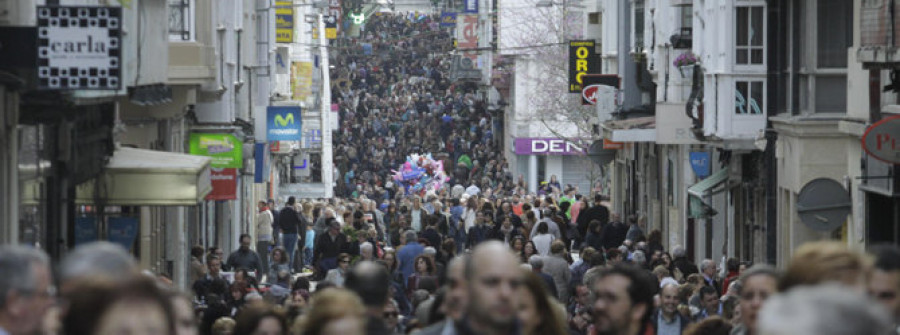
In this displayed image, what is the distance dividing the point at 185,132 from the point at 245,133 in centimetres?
666

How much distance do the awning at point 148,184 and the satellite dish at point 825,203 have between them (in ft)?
20.5

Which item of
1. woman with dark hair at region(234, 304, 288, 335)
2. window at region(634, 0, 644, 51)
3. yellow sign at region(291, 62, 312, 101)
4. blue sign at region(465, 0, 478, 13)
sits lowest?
woman with dark hair at region(234, 304, 288, 335)

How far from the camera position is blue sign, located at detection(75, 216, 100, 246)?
1845 centimetres

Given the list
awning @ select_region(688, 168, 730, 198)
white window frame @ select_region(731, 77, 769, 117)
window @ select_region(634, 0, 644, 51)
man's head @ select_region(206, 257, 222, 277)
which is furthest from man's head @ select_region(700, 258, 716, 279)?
window @ select_region(634, 0, 644, 51)

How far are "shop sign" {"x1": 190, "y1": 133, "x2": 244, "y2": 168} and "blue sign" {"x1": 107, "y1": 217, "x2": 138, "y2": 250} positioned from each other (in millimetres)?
9495

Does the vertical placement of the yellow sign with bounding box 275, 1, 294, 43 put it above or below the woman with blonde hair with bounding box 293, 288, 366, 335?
above

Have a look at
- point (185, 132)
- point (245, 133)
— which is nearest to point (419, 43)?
point (245, 133)

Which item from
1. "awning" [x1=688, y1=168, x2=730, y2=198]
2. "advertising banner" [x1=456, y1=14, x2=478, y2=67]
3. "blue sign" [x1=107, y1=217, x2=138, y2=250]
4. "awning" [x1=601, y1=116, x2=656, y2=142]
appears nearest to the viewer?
"blue sign" [x1=107, y1=217, x2=138, y2=250]

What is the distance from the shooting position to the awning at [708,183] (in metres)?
32.3

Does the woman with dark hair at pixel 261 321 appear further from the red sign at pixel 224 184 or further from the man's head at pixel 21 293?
the red sign at pixel 224 184

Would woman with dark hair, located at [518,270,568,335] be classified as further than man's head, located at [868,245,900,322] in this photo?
Yes

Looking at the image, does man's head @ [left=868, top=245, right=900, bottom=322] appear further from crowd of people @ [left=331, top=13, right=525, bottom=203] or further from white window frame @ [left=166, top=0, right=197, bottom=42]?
crowd of people @ [left=331, top=13, right=525, bottom=203]

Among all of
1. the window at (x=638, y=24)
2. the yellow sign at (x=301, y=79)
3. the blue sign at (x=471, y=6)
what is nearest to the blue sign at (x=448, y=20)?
the blue sign at (x=471, y=6)

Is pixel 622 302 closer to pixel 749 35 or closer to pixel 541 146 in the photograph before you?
pixel 749 35
